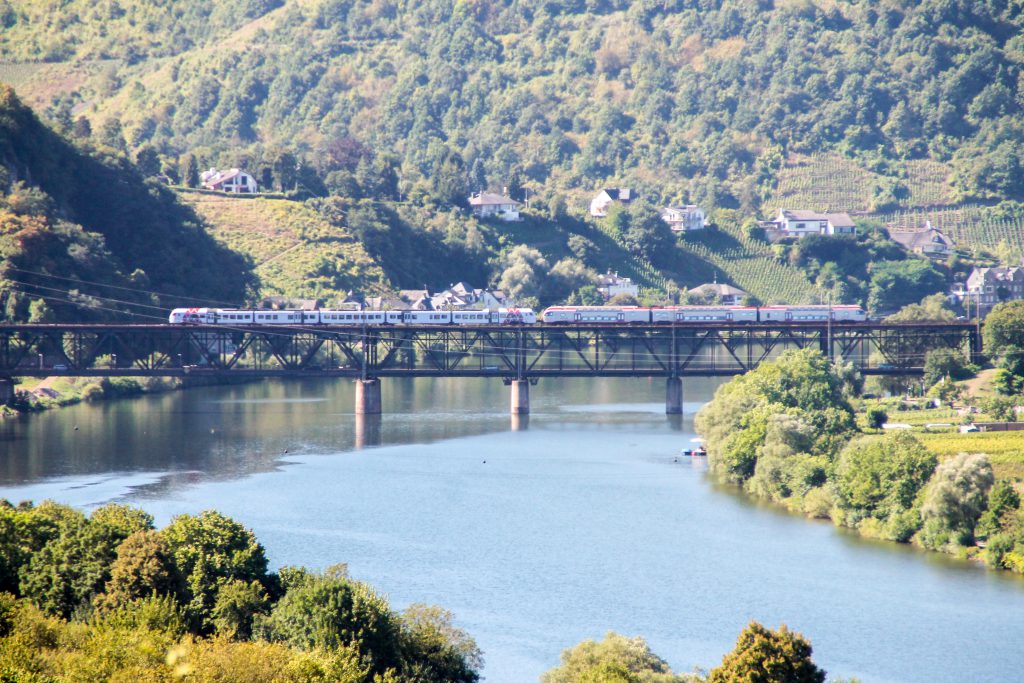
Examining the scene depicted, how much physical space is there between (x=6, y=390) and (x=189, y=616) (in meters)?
71.2

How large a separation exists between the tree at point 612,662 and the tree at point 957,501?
21930mm

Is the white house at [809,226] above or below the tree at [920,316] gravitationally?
above

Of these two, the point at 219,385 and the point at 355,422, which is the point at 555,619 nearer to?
the point at 355,422

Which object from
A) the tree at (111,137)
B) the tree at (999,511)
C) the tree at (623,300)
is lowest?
the tree at (999,511)

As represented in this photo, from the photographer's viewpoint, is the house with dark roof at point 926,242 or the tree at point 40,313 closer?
the tree at point 40,313

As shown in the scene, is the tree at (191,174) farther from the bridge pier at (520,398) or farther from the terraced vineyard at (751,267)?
the bridge pier at (520,398)

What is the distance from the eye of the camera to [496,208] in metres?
191

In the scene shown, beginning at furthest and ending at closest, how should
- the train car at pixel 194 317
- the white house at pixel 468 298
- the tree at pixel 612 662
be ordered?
1. the white house at pixel 468 298
2. the train car at pixel 194 317
3. the tree at pixel 612 662

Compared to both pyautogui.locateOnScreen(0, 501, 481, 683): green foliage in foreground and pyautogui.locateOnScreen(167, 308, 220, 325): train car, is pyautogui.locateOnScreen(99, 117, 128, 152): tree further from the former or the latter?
pyautogui.locateOnScreen(0, 501, 481, 683): green foliage in foreground

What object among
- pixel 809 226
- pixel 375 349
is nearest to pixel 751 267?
pixel 809 226

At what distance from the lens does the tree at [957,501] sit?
59.9 m

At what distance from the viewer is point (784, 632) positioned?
123ft

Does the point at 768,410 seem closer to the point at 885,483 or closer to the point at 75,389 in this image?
the point at 885,483

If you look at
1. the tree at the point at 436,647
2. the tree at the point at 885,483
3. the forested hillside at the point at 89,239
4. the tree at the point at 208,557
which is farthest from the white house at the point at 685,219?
the tree at the point at 436,647
